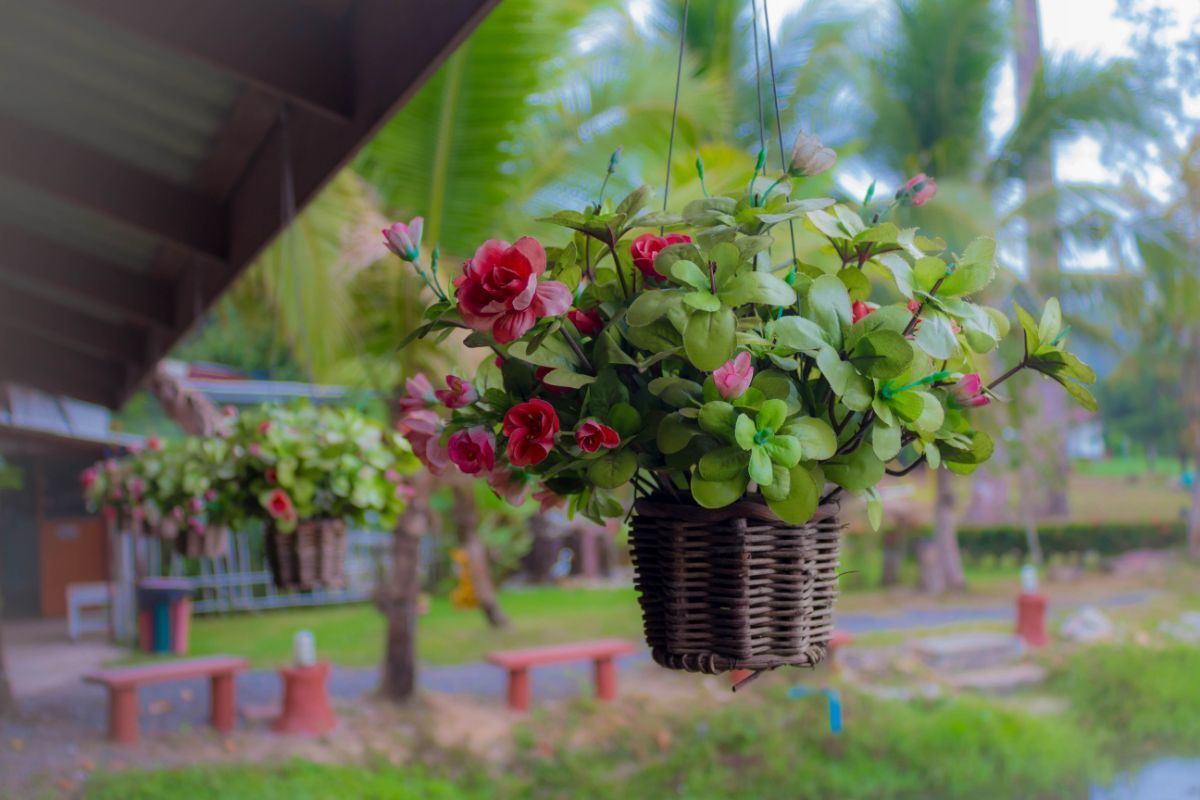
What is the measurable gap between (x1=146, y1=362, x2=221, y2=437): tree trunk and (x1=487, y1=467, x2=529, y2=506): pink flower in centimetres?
216

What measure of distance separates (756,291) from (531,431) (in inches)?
7.8

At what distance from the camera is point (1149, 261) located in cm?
599

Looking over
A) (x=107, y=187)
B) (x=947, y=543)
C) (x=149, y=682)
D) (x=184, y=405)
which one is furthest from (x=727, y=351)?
(x=947, y=543)

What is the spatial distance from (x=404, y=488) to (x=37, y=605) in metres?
6.70

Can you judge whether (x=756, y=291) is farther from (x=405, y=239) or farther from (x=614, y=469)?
(x=405, y=239)

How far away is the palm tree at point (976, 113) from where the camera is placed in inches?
240

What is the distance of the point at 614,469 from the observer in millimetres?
790

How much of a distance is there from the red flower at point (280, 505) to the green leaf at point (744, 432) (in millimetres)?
1208

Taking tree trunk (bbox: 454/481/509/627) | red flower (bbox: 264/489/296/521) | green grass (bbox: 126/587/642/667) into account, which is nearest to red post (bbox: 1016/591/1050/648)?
green grass (bbox: 126/587/642/667)

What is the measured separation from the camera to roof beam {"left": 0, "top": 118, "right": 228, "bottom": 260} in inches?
90.0

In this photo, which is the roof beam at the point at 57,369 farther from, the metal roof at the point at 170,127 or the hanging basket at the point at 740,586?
the hanging basket at the point at 740,586

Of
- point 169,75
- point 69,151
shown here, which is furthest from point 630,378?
point 69,151

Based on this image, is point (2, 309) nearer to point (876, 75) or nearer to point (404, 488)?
point (404, 488)

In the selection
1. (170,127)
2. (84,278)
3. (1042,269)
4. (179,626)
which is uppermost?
(1042,269)
